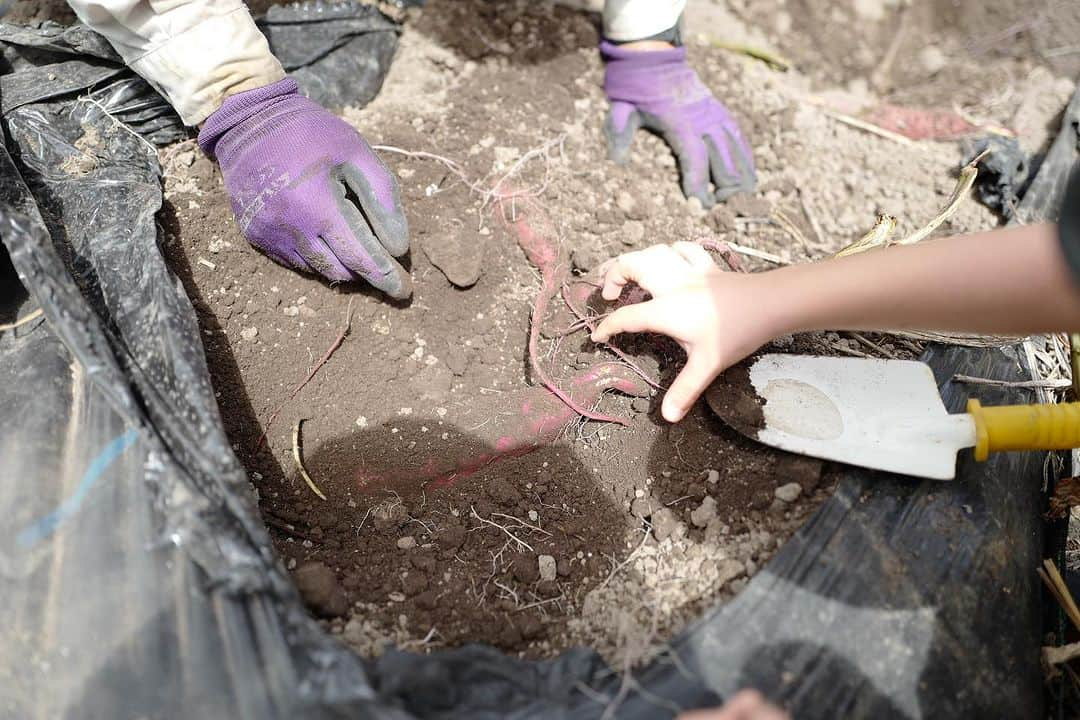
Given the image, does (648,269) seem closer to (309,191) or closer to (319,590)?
(309,191)

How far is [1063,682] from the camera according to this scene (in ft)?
4.15

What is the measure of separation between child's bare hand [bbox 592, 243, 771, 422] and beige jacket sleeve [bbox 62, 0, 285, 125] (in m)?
1.00

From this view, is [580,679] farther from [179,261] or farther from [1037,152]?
[1037,152]

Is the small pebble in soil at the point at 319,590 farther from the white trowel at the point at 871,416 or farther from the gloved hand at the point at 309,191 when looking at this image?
the white trowel at the point at 871,416

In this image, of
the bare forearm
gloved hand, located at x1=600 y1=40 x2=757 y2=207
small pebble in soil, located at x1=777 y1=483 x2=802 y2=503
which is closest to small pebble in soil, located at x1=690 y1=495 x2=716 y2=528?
small pebble in soil, located at x1=777 y1=483 x2=802 y2=503

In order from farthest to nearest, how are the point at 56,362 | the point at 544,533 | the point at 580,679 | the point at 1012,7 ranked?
1. the point at 1012,7
2. the point at 544,533
3. the point at 56,362
4. the point at 580,679

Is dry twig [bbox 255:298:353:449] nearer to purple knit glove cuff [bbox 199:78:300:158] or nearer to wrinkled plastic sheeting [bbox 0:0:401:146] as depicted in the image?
purple knit glove cuff [bbox 199:78:300:158]

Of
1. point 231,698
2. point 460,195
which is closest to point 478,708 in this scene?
point 231,698

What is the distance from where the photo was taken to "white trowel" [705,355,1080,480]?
1243 mm

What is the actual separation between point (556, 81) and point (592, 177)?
1.20 ft

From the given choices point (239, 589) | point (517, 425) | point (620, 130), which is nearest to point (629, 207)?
point (620, 130)

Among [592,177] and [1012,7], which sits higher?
[1012,7]

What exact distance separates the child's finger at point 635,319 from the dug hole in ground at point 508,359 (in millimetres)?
169

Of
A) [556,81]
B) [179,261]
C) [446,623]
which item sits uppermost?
[556,81]
